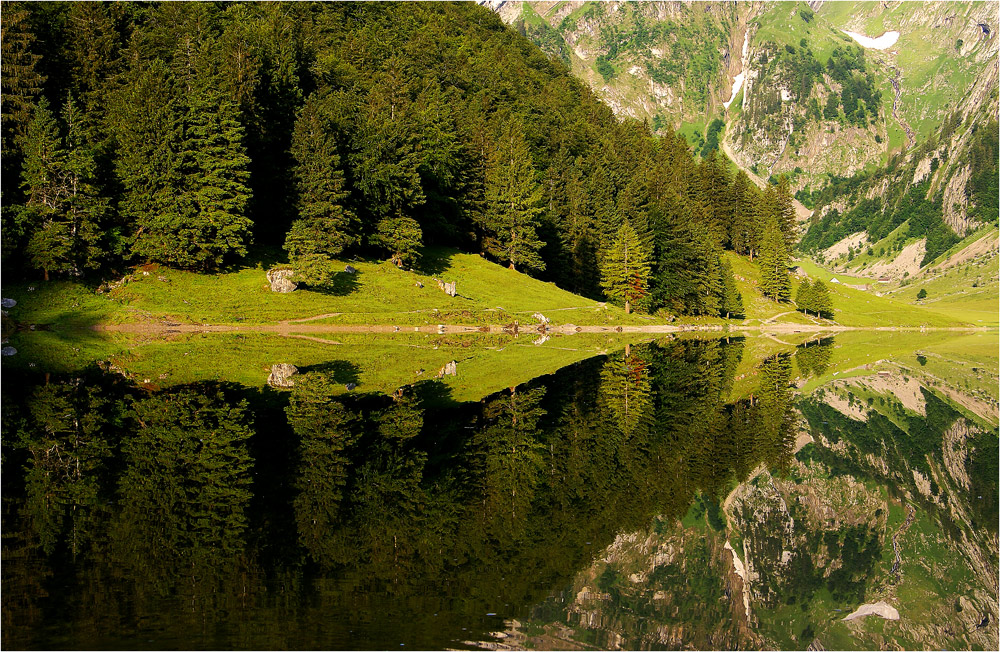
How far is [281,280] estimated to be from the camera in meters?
71.3

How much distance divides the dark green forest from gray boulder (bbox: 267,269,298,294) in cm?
143

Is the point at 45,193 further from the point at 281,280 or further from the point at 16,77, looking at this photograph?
the point at 281,280

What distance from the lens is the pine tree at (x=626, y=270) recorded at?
105m

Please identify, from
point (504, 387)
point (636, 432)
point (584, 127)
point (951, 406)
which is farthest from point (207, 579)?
point (584, 127)

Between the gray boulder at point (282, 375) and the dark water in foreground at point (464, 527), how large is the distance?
4187 mm

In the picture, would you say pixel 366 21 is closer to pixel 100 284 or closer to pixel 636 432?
pixel 100 284

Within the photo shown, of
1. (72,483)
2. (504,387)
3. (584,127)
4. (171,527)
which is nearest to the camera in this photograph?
(171,527)

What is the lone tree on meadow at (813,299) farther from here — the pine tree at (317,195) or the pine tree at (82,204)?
the pine tree at (82,204)

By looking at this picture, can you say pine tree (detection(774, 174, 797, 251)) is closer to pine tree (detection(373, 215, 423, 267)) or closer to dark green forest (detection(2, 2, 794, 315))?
dark green forest (detection(2, 2, 794, 315))

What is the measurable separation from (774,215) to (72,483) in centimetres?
16692

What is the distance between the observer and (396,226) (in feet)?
287

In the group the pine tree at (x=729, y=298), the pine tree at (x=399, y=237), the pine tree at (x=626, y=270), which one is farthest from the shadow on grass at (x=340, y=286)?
the pine tree at (x=729, y=298)

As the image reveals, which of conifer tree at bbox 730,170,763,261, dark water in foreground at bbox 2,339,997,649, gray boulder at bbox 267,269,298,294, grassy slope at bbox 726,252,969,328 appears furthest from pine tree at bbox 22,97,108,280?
conifer tree at bbox 730,170,763,261

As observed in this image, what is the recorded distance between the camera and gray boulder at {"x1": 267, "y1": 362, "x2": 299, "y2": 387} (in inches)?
1435
